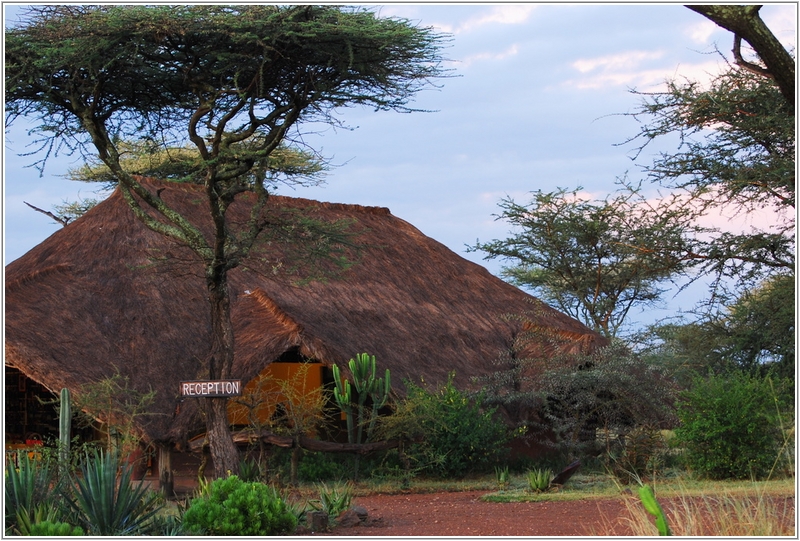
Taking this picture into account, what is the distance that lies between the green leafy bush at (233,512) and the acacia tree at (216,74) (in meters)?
3.40

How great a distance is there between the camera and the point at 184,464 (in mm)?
16172

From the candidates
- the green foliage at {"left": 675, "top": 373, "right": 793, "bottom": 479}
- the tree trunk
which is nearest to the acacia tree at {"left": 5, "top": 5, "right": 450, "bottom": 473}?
the tree trunk

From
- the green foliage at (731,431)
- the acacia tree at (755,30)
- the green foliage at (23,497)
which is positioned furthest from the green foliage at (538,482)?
the acacia tree at (755,30)

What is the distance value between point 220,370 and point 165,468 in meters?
2.54

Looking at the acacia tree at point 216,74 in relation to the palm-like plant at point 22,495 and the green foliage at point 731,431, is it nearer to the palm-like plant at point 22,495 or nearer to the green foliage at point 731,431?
the palm-like plant at point 22,495

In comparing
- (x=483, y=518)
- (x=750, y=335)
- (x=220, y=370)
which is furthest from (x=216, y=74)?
(x=750, y=335)

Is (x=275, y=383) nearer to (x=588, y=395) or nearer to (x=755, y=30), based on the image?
(x=588, y=395)

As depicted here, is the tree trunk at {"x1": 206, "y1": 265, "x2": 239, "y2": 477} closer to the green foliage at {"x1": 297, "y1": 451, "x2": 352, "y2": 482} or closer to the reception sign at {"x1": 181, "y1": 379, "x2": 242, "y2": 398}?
the reception sign at {"x1": 181, "y1": 379, "x2": 242, "y2": 398}

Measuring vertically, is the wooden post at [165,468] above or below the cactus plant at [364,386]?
below

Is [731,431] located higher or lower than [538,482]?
higher

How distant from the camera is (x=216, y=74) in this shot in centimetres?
1375

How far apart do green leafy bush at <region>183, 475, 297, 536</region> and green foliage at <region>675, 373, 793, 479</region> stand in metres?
8.27

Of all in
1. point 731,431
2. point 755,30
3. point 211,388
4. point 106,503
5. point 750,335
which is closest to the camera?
point 755,30

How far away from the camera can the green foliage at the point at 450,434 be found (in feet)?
49.8
